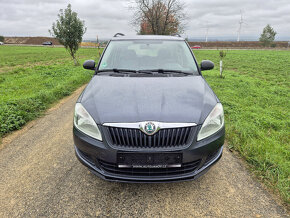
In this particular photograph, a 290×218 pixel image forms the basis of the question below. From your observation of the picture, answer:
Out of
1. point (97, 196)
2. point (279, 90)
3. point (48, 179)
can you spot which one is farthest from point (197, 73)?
point (279, 90)

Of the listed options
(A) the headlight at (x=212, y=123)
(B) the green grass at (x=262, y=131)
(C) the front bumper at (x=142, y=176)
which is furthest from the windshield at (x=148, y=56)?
(B) the green grass at (x=262, y=131)

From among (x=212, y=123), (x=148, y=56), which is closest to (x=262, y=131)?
(x=212, y=123)

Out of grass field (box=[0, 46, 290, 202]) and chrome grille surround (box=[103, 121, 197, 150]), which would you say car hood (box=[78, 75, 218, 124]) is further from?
grass field (box=[0, 46, 290, 202])

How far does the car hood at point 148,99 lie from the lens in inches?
78.0

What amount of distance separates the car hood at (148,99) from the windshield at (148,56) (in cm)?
39

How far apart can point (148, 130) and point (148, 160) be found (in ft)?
0.96

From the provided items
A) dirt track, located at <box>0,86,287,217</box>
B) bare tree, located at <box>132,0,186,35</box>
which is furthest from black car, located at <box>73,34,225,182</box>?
bare tree, located at <box>132,0,186,35</box>

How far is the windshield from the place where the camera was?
3.08 m

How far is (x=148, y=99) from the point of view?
2193 millimetres

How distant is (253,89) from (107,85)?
641 centimetres

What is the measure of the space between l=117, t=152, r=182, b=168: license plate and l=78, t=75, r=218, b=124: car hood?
330 mm

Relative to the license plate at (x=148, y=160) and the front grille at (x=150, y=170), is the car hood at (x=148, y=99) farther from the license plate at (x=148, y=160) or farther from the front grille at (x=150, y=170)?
the front grille at (x=150, y=170)

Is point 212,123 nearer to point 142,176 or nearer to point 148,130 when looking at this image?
point 148,130

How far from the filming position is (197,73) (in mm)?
2992
